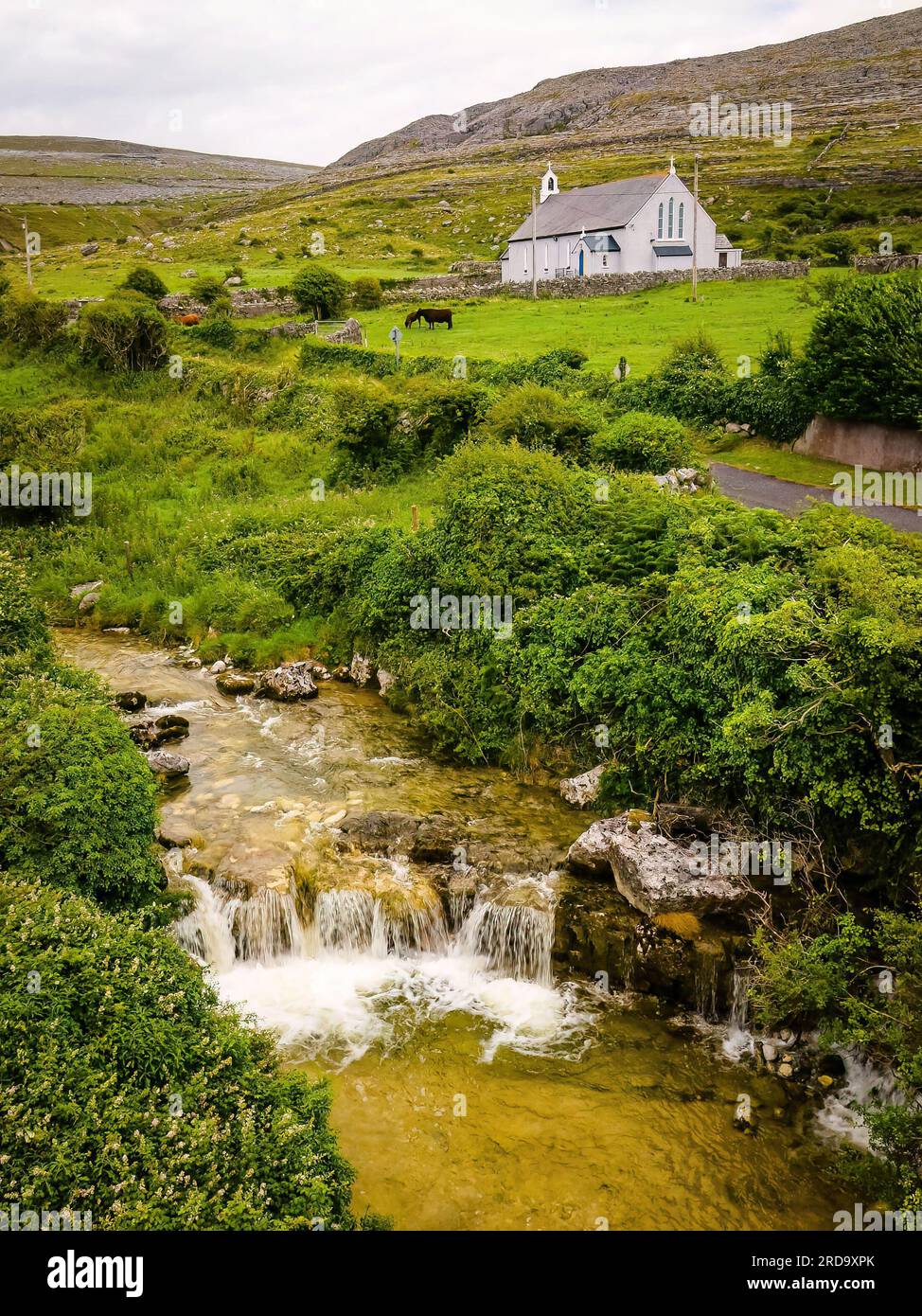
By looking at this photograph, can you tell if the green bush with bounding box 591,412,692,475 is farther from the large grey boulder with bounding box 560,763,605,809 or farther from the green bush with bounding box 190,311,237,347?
the green bush with bounding box 190,311,237,347

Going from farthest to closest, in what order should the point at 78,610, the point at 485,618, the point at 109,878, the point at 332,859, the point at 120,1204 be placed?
the point at 78,610
the point at 485,618
the point at 332,859
the point at 109,878
the point at 120,1204

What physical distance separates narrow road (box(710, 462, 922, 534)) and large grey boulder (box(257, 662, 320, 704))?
12.2 metres

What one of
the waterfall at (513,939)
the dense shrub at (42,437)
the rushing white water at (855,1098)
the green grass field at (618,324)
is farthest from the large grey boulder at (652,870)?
the dense shrub at (42,437)

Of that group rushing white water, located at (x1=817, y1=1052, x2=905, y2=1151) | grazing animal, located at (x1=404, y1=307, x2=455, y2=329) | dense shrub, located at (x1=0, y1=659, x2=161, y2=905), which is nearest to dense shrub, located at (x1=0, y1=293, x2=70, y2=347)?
grazing animal, located at (x1=404, y1=307, x2=455, y2=329)

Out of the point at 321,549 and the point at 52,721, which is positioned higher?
the point at 321,549

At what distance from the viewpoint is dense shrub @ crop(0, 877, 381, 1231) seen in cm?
719

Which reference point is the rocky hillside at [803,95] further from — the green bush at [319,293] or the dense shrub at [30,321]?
the dense shrub at [30,321]

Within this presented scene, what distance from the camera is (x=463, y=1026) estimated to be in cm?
1254

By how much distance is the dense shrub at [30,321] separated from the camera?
46094mm

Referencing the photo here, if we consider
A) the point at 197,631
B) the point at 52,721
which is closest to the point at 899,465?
the point at 197,631

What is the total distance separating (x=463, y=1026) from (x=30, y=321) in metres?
46.7
